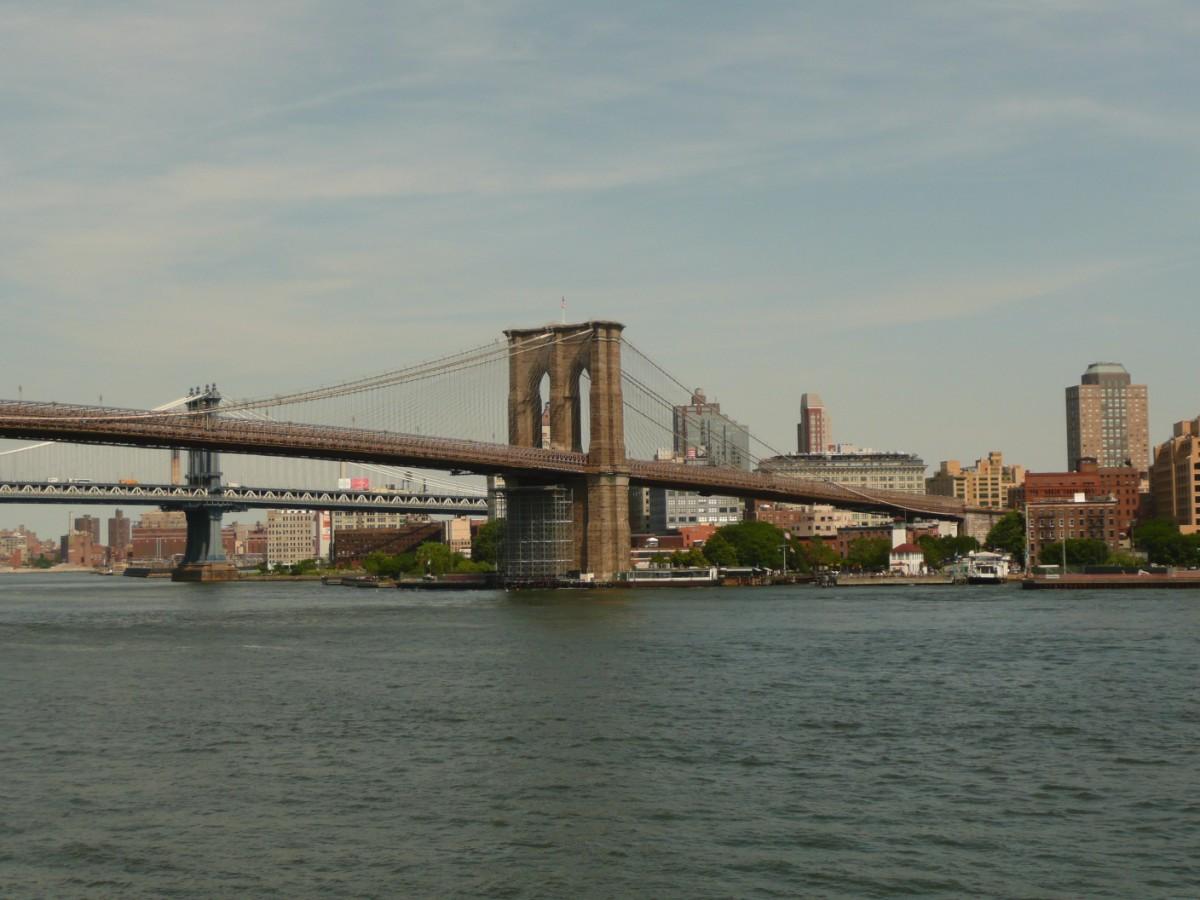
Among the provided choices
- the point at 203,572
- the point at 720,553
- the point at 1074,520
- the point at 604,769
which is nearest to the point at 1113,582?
the point at 720,553

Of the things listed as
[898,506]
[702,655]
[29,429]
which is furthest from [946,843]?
[898,506]

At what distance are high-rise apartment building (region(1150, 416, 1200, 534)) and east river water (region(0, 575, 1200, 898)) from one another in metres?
85.2

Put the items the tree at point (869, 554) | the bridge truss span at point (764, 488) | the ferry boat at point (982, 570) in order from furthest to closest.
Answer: the tree at point (869, 554)
the ferry boat at point (982, 570)
the bridge truss span at point (764, 488)

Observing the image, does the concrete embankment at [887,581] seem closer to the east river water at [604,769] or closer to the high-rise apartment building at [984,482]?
the east river water at [604,769]

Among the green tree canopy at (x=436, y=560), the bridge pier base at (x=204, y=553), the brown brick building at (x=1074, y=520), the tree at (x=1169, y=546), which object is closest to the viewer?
the tree at (x=1169, y=546)

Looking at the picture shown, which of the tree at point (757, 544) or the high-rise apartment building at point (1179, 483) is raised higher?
the high-rise apartment building at point (1179, 483)

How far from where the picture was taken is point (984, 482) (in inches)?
7234

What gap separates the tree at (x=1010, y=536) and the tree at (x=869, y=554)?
810 cm

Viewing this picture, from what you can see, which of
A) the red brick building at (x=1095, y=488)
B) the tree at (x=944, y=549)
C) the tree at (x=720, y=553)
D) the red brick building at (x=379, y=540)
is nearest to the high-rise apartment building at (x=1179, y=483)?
the red brick building at (x=1095, y=488)

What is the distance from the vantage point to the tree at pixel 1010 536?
11475 cm

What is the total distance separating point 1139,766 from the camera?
70.4ft

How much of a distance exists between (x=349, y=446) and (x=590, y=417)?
16.3 metres

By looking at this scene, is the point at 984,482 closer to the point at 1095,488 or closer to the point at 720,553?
the point at 1095,488

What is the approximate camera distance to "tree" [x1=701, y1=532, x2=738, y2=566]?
347 ft
